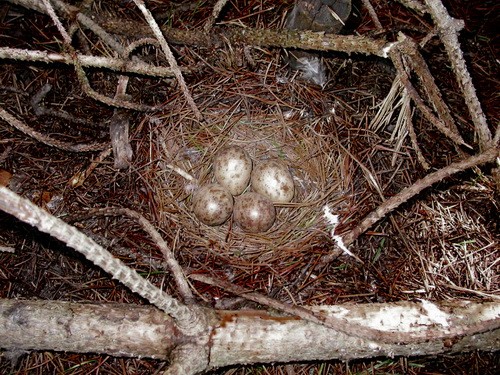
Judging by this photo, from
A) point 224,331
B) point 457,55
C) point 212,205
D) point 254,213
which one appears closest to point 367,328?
point 224,331

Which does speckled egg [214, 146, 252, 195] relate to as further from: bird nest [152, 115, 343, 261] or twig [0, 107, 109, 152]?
twig [0, 107, 109, 152]

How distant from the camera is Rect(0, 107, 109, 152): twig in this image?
6.05ft

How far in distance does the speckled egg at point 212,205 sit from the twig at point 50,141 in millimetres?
531

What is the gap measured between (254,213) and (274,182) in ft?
0.66

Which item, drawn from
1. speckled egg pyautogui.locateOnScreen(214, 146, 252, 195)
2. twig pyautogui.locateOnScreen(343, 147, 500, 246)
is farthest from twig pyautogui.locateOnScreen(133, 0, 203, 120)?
twig pyautogui.locateOnScreen(343, 147, 500, 246)

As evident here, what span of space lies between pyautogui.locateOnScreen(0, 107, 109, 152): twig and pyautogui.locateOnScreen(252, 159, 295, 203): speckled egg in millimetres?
789

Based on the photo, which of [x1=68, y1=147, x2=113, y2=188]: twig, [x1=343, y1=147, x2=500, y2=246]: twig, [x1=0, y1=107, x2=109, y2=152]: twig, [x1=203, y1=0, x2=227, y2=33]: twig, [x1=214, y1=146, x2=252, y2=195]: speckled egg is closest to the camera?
[x1=343, y1=147, x2=500, y2=246]: twig

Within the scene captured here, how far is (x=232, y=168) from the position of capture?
2.21 m

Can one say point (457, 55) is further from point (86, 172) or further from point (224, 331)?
point (86, 172)

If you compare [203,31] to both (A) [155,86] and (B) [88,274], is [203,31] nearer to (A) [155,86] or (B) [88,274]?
(A) [155,86]

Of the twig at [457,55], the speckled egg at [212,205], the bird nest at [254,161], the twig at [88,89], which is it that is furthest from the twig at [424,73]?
the twig at [88,89]

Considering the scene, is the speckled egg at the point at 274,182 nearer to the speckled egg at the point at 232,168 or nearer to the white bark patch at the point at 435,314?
the speckled egg at the point at 232,168

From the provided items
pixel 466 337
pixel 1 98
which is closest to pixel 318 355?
pixel 466 337

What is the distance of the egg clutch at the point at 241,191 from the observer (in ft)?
7.06
